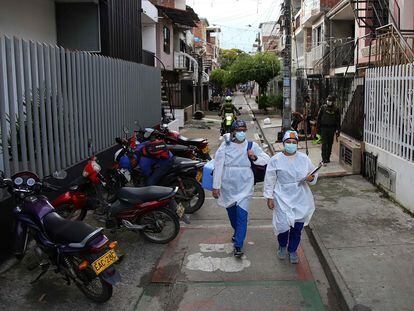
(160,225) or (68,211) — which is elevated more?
(68,211)

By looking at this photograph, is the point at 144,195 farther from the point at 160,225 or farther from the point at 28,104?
the point at 28,104

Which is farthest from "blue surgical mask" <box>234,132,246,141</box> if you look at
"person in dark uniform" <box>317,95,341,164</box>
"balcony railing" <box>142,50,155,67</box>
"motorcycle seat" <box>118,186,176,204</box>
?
"balcony railing" <box>142,50,155,67</box>

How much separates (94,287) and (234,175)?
203 cm

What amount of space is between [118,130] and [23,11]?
11.2 feet

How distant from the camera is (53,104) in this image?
6910 millimetres

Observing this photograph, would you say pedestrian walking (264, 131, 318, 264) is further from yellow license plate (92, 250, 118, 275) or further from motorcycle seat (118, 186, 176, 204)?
yellow license plate (92, 250, 118, 275)

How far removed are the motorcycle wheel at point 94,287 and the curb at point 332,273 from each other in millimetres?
2191

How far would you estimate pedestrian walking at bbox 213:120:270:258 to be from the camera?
5707mm

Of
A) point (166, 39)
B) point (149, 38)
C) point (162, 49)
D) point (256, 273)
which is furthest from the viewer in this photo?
point (166, 39)

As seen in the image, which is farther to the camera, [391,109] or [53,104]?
[391,109]

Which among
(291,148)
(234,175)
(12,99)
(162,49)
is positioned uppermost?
(162,49)

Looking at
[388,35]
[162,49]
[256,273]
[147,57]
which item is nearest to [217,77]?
[162,49]

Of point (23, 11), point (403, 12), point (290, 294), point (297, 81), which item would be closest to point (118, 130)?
point (23, 11)

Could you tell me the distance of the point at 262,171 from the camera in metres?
5.89
